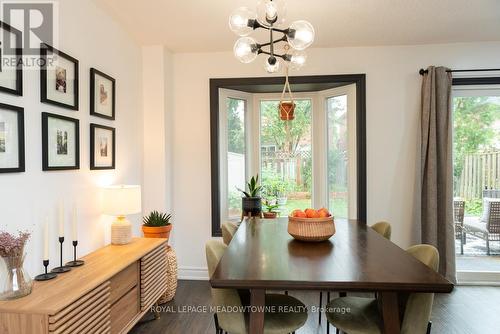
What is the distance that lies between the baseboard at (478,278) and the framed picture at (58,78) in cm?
406

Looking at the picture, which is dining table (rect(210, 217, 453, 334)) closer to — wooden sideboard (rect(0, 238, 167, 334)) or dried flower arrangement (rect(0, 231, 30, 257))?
wooden sideboard (rect(0, 238, 167, 334))

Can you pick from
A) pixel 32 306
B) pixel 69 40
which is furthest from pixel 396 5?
pixel 32 306

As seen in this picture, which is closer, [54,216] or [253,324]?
[253,324]

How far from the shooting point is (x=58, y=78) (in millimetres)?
2031

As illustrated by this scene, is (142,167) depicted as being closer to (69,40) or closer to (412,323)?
(69,40)

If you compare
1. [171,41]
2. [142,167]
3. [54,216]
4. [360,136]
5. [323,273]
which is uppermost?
[171,41]

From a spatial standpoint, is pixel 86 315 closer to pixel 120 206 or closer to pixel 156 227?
pixel 120 206

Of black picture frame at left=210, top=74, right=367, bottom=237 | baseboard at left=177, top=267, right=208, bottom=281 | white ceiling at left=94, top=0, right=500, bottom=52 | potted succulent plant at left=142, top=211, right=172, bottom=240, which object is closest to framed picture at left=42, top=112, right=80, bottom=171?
potted succulent plant at left=142, top=211, right=172, bottom=240

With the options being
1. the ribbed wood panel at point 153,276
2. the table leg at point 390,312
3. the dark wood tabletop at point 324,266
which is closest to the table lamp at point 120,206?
the ribbed wood panel at point 153,276

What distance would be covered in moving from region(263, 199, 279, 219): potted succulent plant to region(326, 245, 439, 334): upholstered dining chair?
5.80 ft

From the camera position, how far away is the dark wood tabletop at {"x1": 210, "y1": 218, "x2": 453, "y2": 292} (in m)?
1.25

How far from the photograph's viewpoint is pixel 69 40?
217 centimetres

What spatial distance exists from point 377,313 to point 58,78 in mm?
2424

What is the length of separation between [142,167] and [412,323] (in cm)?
280
